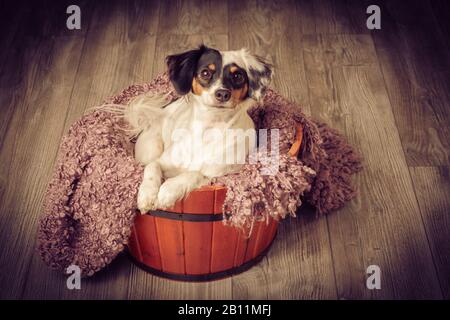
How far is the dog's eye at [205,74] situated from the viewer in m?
1.47

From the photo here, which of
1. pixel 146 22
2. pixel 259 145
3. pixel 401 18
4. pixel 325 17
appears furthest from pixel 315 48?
pixel 259 145

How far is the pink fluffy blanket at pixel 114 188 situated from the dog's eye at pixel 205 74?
26cm

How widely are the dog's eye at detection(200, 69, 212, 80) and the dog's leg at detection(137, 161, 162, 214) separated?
0.29 meters

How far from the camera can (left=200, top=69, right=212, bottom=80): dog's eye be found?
147cm

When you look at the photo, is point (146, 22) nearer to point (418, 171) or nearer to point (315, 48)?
point (315, 48)

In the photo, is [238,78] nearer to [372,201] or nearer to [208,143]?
[208,143]

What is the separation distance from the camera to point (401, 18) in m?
2.76

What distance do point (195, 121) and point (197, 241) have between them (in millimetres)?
333

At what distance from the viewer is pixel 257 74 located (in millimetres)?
1513
